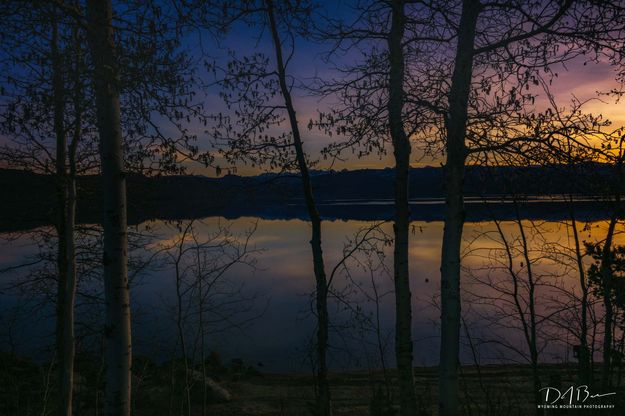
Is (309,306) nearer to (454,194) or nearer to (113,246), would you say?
(454,194)

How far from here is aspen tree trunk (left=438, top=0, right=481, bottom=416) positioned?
6.59 metres

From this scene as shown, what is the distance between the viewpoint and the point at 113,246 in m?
4.95

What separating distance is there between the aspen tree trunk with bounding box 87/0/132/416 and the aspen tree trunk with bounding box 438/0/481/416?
4.22 metres

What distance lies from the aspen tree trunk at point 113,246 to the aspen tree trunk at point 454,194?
4218mm

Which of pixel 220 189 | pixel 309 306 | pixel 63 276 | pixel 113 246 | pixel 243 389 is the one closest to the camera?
pixel 113 246

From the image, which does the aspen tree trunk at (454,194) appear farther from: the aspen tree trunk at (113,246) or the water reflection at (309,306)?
the aspen tree trunk at (113,246)

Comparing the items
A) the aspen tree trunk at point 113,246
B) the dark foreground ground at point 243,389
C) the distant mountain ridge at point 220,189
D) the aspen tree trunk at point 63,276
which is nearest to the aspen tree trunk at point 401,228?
the distant mountain ridge at point 220,189

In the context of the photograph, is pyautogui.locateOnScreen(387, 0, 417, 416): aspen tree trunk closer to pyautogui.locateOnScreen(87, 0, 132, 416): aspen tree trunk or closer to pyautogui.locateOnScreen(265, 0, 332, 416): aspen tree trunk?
pyautogui.locateOnScreen(265, 0, 332, 416): aspen tree trunk

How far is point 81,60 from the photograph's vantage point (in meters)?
5.37

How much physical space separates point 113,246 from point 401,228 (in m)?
5.19

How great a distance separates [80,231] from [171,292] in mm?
15859

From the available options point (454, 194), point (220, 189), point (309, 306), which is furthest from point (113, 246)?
point (309, 306)

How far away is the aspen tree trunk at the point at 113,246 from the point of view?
4.94 m

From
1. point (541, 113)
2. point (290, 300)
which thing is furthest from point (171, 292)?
point (541, 113)
